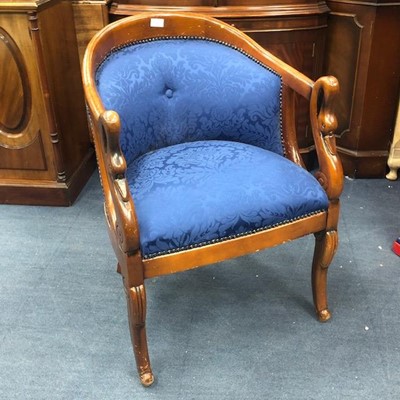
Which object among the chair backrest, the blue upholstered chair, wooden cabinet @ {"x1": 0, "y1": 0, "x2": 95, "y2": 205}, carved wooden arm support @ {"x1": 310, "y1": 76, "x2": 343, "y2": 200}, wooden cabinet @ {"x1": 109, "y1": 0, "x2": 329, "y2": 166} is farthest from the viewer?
wooden cabinet @ {"x1": 109, "y1": 0, "x2": 329, "y2": 166}

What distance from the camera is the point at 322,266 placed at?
1.50 metres

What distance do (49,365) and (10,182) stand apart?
1020 millimetres

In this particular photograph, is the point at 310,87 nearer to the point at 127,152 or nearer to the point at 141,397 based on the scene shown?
the point at 127,152

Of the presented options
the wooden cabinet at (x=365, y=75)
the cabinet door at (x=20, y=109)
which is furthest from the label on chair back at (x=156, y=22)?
the wooden cabinet at (x=365, y=75)

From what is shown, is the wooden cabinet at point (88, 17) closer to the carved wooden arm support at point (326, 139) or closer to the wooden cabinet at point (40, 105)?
the wooden cabinet at point (40, 105)

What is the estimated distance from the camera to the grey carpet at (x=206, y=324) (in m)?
1.39

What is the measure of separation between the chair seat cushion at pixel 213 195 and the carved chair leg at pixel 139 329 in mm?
110

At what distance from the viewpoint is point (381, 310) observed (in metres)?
1.63

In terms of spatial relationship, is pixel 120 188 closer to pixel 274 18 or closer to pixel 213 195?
pixel 213 195

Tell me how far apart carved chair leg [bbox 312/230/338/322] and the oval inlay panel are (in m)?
1.29

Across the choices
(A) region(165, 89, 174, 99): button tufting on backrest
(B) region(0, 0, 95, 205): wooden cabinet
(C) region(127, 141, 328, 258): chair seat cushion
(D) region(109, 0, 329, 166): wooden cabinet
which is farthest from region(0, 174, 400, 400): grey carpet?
(D) region(109, 0, 329, 166): wooden cabinet

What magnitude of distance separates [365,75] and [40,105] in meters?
1.37

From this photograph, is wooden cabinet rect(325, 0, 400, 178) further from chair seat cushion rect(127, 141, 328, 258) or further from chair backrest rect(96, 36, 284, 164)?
chair seat cushion rect(127, 141, 328, 258)

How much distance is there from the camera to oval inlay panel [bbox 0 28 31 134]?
1.94m
